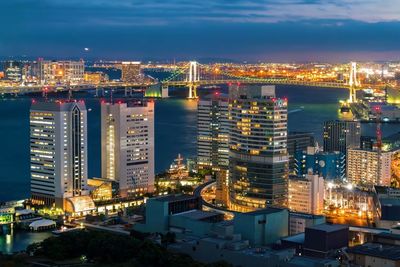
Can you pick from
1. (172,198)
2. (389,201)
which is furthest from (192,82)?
(172,198)

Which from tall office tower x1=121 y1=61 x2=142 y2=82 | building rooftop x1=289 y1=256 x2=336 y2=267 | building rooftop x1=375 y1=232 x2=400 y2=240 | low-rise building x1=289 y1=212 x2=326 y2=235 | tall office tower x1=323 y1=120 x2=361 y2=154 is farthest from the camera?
tall office tower x1=121 y1=61 x2=142 y2=82

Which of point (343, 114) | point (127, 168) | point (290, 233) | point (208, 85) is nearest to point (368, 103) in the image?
point (343, 114)

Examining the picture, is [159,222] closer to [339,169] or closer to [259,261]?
[259,261]

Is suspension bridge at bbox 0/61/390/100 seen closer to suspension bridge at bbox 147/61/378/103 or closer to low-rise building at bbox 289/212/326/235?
suspension bridge at bbox 147/61/378/103

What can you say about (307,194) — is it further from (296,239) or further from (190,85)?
(190,85)

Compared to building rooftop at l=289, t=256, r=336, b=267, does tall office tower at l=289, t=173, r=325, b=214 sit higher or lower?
higher

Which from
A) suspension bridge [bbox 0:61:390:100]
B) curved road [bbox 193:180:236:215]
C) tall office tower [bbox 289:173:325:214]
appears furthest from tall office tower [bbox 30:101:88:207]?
suspension bridge [bbox 0:61:390:100]
